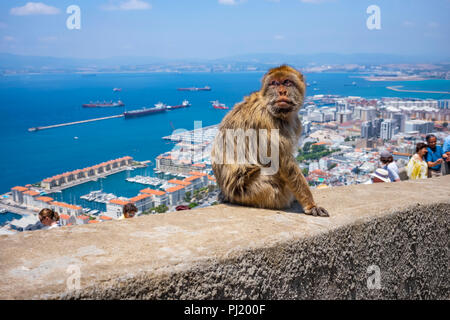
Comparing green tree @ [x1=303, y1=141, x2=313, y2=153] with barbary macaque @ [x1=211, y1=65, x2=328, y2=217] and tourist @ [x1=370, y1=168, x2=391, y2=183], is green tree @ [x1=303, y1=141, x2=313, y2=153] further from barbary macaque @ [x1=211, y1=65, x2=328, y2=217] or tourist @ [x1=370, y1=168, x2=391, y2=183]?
barbary macaque @ [x1=211, y1=65, x2=328, y2=217]

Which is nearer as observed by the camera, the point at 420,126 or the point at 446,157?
the point at 446,157

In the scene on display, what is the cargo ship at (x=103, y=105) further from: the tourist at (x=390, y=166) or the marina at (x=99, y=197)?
the tourist at (x=390, y=166)

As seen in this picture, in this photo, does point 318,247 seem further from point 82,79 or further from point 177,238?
point 82,79

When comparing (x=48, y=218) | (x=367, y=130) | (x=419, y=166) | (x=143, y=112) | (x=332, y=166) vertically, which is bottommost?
(x=332, y=166)

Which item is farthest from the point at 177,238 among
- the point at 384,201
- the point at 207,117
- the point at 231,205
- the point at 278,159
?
the point at 207,117

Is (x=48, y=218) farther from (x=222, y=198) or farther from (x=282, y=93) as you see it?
(x=282, y=93)

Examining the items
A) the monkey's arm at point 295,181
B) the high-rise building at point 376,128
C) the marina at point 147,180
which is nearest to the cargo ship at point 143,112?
the marina at point 147,180

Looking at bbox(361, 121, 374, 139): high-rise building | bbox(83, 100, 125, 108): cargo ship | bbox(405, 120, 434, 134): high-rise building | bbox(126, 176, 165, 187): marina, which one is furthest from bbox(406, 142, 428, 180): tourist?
bbox(83, 100, 125, 108): cargo ship

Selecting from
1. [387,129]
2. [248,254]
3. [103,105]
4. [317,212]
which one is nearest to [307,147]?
[387,129]
